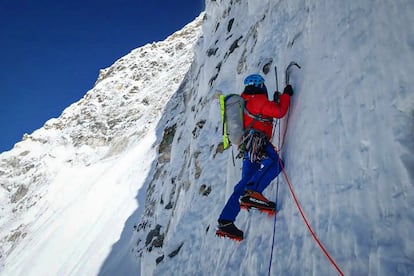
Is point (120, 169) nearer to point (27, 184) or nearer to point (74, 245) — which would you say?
point (74, 245)

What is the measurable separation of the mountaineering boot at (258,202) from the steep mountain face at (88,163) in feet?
53.4

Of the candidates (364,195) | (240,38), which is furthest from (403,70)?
(240,38)

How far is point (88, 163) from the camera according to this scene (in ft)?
155

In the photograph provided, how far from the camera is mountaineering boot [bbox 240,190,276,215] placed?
4.69 metres

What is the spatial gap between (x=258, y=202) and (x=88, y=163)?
46.1 meters

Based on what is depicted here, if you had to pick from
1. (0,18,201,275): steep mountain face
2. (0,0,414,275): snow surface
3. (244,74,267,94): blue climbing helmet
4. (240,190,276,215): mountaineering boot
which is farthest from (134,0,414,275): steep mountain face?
(0,18,201,275): steep mountain face

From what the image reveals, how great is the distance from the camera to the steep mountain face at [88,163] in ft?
89.0

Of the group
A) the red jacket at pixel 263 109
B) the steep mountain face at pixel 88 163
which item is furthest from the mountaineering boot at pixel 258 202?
the steep mountain face at pixel 88 163

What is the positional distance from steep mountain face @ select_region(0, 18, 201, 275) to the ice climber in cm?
1596

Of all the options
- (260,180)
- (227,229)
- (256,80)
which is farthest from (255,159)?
(256,80)

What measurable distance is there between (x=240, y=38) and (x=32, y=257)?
25.6 m

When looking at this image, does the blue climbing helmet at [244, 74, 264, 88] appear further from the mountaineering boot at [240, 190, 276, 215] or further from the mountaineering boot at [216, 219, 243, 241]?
the mountaineering boot at [216, 219, 243, 241]

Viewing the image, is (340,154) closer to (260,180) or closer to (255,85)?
(260,180)

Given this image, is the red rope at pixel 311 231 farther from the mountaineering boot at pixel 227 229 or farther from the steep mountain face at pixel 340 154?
the mountaineering boot at pixel 227 229
